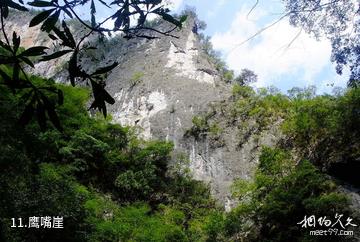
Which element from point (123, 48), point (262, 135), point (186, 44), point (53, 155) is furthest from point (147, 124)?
point (123, 48)

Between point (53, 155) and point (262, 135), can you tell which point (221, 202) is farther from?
point (53, 155)

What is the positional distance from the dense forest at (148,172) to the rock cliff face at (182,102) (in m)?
0.70

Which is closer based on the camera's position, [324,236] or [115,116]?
[324,236]

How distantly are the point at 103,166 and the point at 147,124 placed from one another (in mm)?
5658

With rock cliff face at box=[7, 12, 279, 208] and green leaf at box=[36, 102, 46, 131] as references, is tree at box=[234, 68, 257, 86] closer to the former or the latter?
rock cliff face at box=[7, 12, 279, 208]

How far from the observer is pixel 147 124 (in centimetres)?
2147

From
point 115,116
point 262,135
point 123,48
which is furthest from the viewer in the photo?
point 123,48

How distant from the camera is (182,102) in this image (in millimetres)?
22500

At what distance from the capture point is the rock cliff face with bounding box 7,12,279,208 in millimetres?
17812

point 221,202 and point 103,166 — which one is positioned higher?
point 103,166

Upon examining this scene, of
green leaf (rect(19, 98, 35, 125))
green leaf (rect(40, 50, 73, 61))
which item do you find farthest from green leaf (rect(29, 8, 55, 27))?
green leaf (rect(19, 98, 35, 125))

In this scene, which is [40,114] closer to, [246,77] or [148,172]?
[148,172]

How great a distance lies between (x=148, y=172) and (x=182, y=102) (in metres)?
7.58

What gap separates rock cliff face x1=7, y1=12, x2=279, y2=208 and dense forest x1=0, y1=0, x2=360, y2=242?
70 centimetres
